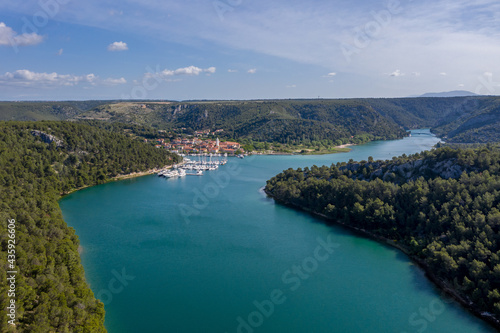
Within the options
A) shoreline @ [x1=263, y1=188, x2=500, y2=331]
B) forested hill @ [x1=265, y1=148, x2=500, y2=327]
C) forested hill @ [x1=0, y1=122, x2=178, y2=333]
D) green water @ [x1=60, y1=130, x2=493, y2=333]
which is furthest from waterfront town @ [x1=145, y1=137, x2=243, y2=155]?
shoreline @ [x1=263, y1=188, x2=500, y2=331]

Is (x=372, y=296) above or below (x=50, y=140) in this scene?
below

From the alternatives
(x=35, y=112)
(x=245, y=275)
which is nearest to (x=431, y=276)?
(x=245, y=275)

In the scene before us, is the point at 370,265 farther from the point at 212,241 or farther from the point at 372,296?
the point at 212,241

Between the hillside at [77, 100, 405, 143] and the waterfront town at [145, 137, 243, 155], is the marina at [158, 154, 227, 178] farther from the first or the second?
the hillside at [77, 100, 405, 143]

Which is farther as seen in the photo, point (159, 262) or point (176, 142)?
point (176, 142)

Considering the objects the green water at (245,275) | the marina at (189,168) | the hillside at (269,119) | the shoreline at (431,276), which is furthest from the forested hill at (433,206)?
the hillside at (269,119)

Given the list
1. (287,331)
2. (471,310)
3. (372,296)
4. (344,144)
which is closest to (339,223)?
(372,296)

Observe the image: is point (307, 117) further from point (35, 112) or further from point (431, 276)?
point (431, 276)
